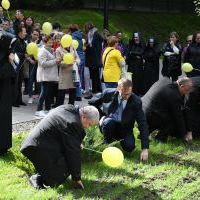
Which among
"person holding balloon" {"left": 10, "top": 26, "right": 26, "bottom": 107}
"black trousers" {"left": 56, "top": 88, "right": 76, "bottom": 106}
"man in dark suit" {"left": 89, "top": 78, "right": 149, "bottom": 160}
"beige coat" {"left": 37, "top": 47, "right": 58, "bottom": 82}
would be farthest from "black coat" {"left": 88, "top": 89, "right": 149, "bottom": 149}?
"person holding balloon" {"left": 10, "top": 26, "right": 26, "bottom": 107}

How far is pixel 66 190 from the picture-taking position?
6.61 metres

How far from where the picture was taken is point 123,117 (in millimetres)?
8156

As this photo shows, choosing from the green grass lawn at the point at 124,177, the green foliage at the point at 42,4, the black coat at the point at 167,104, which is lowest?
the green grass lawn at the point at 124,177

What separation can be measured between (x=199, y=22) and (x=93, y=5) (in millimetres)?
7233

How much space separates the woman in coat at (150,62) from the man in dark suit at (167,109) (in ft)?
17.3

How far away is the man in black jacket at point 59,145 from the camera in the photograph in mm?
6395

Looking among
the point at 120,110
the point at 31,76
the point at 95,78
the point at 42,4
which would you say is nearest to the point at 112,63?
the point at 31,76

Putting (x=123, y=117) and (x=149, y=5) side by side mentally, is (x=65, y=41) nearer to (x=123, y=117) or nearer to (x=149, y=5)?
(x=123, y=117)

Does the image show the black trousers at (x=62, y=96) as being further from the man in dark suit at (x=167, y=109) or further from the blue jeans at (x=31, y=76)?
the man in dark suit at (x=167, y=109)

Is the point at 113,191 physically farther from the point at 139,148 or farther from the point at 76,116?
the point at 139,148

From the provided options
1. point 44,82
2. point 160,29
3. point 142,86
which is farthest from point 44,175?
point 160,29

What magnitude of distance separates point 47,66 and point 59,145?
455cm

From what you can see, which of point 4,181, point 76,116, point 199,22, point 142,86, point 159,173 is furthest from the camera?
point 199,22

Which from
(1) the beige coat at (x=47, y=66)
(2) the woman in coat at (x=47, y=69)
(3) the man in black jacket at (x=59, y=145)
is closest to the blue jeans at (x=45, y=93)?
(2) the woman in coat at (x=47, y=69)
